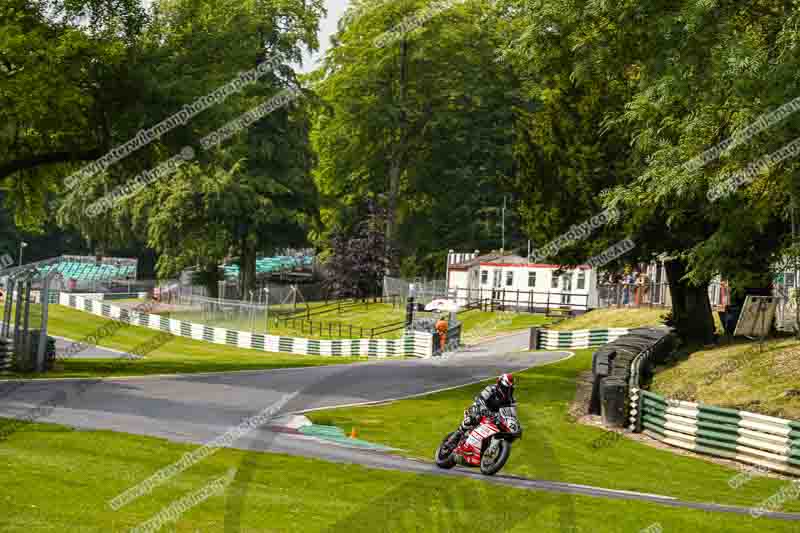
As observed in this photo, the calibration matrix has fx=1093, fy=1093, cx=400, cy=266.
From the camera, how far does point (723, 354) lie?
2923 centimetres

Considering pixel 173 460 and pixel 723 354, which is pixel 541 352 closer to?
pixel 723 354

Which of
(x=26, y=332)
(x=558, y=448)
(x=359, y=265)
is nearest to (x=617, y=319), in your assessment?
(x=558, y=448)

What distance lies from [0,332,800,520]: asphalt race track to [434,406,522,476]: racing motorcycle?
0.66 feet

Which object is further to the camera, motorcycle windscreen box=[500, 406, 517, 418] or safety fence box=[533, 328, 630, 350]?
safety fence box=[533, 328, 630, 350]

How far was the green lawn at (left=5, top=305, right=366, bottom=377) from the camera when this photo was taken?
110ft

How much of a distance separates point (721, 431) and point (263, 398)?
11.4 m

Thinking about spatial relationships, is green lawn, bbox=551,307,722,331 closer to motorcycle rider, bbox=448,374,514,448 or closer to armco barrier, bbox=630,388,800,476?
armco barrier, bbox=630,388,800,476

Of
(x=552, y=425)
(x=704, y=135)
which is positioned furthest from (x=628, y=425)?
(x=704, y=135)

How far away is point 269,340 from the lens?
54844mm

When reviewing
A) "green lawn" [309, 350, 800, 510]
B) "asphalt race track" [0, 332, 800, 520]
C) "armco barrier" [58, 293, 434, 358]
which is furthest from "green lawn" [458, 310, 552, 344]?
"green lawn" [309, 350, 800, 510]

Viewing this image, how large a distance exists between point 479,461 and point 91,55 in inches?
803

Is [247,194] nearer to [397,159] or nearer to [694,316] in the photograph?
[397,159]

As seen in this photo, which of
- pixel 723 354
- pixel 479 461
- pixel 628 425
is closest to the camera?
pixel 479 461

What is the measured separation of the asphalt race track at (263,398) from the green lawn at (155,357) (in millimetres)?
2452
